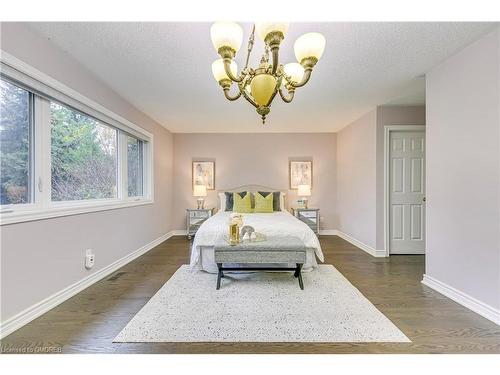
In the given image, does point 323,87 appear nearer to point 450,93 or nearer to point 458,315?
point 450,93

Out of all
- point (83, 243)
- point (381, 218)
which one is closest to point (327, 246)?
point (381, 218)

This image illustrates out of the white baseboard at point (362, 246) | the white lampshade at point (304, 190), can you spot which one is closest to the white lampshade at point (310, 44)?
the white baseboard at point (362, 246)

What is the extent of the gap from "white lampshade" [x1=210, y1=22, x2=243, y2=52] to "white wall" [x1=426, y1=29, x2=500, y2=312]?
6.68ft

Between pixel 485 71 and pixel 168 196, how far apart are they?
16.2ft

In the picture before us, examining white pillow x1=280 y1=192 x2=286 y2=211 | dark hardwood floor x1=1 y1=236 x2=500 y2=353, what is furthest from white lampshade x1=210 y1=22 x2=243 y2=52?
white pillow x1=280 y1=192 x2=286 y2=211

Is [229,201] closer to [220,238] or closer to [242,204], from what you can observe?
[242,204]

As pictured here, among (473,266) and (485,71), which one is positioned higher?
(485,71)

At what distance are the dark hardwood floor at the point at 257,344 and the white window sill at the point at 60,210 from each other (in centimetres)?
80

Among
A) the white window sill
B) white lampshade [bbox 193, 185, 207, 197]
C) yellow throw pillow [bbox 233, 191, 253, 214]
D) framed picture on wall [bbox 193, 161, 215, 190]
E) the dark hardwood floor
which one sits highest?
framed picture on wall [bbox 193, 161, 215, 190]

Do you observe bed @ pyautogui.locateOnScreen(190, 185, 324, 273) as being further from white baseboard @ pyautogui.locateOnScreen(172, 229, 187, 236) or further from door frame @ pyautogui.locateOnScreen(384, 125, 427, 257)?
white baseboard @ pyautogui.locateOnScreen(172, 229, 187, 236)

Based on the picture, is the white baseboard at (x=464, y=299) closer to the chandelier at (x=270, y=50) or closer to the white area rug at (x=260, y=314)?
the white area rug at (x=260, y=314)

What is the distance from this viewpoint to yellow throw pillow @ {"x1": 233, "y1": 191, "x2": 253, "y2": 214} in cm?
435

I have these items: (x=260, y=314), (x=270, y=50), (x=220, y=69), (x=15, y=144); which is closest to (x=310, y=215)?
(x=260, y=314)
